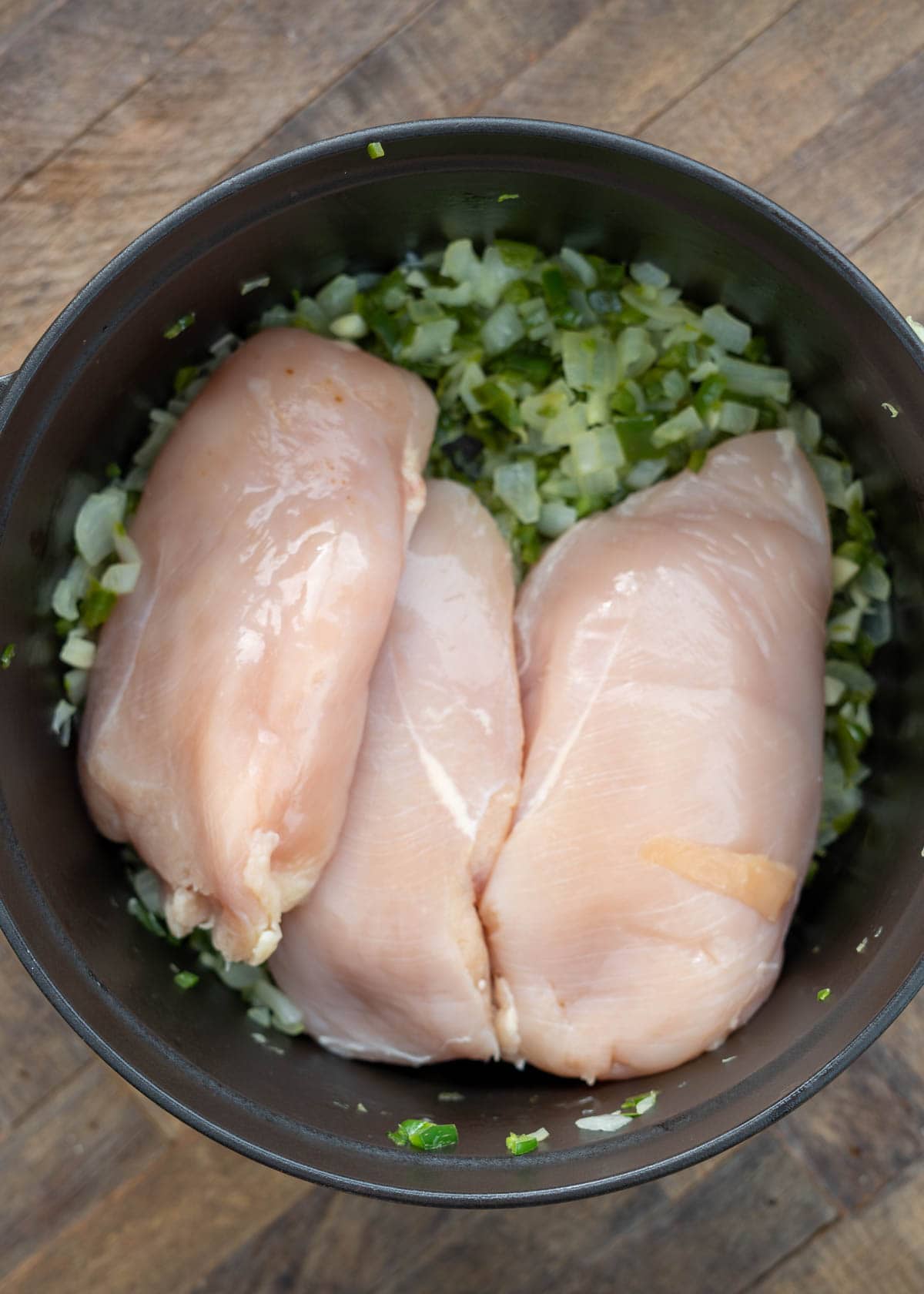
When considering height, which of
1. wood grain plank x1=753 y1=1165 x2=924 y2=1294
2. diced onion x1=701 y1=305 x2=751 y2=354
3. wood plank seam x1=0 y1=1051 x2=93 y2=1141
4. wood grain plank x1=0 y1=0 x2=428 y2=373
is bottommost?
wood grain plank x1=753 y1=1165 x2=924 y2=1294

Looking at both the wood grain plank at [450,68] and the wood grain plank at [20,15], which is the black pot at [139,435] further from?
the wood grain plank at [20,15]

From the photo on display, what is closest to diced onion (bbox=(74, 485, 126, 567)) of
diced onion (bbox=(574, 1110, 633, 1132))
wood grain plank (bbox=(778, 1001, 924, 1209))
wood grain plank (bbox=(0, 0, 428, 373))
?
wood grain plank (bbox=(0, 0, 428, 373))

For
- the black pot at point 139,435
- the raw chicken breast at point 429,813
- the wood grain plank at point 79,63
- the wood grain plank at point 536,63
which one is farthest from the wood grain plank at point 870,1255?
the wood grain plank at point 79,63

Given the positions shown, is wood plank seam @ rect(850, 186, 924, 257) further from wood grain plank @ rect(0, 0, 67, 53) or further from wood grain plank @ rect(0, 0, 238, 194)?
wood grain plank @ rect(0, 0, 67, 53)

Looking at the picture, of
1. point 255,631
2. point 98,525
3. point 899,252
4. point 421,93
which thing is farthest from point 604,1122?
point 421,93

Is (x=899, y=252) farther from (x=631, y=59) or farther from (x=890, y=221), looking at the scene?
(x=631, y=59)

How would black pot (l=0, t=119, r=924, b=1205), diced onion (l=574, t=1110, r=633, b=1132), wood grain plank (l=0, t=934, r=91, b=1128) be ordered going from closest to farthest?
black pot (l=0, t=119, r=924, b=1205)
diced onion (l=574, t=1110, r=633, b=1132)
wood grain plank (l=0, t=934, r=91, b=1128)
